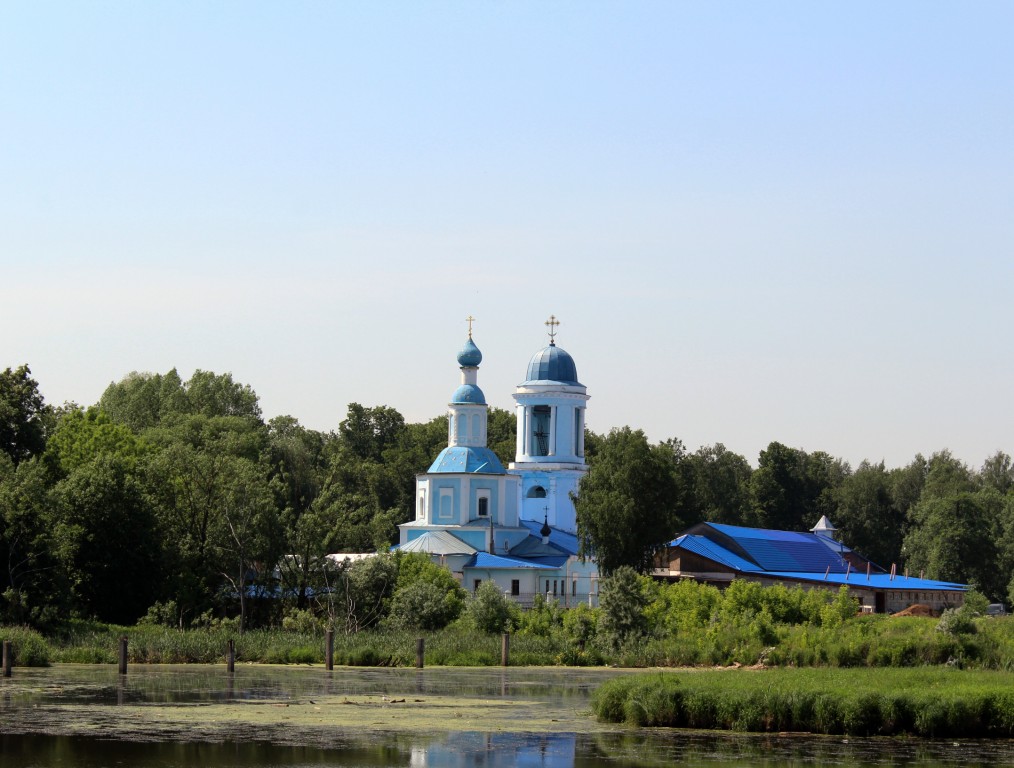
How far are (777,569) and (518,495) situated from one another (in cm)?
1611

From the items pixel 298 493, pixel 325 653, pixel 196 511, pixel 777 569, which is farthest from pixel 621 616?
pixel 298 493

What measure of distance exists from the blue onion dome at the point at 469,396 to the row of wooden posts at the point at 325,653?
122 feet

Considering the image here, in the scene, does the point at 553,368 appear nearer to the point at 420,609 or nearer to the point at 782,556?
the point at 782,556

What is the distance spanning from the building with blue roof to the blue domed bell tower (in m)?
7.00

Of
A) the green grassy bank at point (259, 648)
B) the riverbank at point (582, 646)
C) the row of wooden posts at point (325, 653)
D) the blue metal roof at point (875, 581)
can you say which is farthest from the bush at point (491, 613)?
the blue metal roof at point (875, 581)

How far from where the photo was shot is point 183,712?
1172 inches

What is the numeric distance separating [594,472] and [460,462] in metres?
9.75

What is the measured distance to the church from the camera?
83625 mm

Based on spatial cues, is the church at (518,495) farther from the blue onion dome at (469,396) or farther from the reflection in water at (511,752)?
the reflection in water at (511,752)

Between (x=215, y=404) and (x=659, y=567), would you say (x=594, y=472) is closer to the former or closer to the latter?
(x=659, y=567)

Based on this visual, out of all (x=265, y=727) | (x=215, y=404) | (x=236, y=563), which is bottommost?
(x=265, y=727)

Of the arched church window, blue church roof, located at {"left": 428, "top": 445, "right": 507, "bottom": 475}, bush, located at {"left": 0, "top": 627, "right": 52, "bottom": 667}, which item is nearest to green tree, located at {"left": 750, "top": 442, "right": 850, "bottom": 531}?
the arched church window

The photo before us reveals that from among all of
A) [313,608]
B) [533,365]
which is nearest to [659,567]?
[533,365]

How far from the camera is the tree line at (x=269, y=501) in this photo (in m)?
54.2
